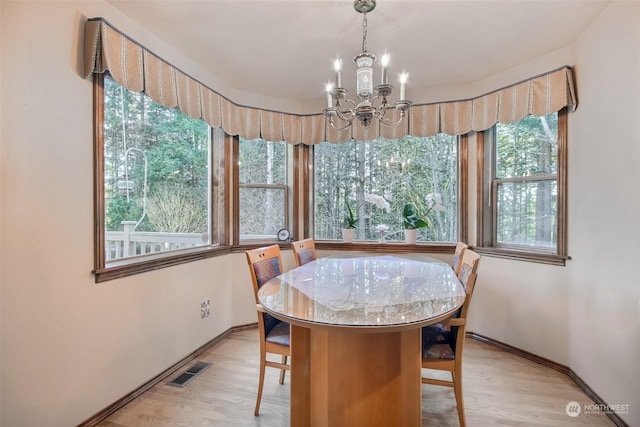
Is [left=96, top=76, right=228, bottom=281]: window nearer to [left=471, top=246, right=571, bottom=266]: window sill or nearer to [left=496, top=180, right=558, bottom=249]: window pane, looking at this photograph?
[left=471, top=246, right=571, bottom=266]: window sill

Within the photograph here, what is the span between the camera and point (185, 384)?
2.27 meters

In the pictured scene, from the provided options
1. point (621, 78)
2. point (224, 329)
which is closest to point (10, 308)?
point (224, 329)

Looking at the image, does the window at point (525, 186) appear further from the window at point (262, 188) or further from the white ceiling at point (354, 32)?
the window at point (262, 188)

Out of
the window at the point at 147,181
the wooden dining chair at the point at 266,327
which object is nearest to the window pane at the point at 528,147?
the wooden dining chair at the point at 266,327

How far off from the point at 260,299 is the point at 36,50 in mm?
1655

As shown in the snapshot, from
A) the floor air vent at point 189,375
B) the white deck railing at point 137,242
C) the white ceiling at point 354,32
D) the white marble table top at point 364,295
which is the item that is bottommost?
the floor air vent at point 189,375

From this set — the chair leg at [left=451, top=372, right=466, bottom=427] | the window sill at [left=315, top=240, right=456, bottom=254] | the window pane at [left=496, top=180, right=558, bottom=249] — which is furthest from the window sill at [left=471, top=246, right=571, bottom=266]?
the chair leg at [left=451, top=372, right=466, bottom=427]

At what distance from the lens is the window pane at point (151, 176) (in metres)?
2.11

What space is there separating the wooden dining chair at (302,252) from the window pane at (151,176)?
40.4 inches

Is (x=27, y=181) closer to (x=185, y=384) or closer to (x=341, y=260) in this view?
(x=185, y=384)

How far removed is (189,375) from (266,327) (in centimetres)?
91

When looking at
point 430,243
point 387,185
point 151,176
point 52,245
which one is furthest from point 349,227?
point 52,245

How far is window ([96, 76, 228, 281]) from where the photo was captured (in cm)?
205

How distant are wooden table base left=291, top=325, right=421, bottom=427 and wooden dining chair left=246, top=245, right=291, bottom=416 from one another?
0.39 metres
